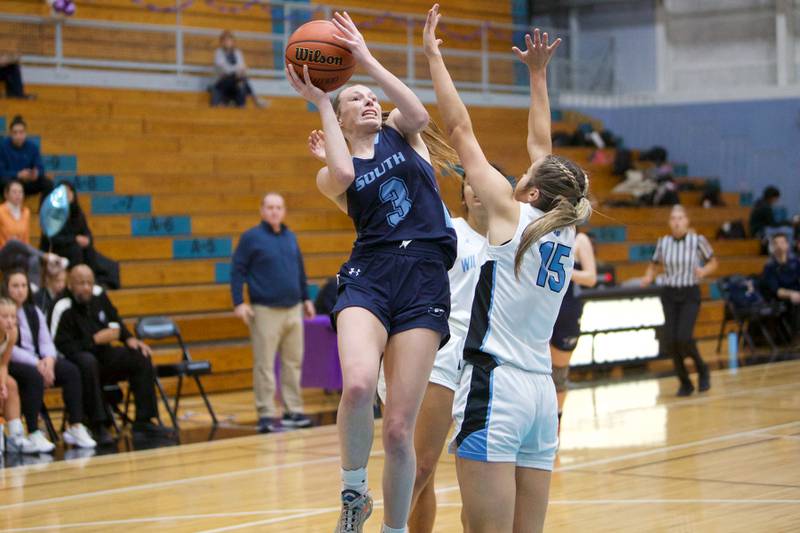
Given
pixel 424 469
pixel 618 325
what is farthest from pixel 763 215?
pixel 424 469

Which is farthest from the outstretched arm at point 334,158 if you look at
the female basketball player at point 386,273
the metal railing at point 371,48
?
the metal railing at point 371,48

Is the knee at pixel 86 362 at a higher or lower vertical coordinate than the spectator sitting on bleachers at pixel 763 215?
lower

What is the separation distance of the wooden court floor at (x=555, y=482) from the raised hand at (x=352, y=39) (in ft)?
8.32

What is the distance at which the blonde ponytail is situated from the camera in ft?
12.8

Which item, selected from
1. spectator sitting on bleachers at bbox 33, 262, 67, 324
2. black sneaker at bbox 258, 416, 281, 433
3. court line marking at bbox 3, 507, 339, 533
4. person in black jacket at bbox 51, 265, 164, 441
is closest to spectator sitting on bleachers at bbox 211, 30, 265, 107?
spectator sitting on bleachers at bbox 33, 262, 67, 324

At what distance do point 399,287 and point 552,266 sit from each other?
0.70m

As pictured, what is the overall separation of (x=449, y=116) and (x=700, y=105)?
666 inches

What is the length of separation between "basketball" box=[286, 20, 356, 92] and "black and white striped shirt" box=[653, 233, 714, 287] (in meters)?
6.96

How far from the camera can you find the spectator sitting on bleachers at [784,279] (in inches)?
580

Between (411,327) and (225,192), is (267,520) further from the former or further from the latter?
(225,192)

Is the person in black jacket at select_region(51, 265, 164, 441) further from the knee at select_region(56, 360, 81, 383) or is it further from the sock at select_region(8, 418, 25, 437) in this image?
the sock at select_region(8, 418, 25, 437)

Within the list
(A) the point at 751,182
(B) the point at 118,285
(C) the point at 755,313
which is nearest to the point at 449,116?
(B) the point at 118,285

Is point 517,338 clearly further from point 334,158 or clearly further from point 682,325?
point 682,325

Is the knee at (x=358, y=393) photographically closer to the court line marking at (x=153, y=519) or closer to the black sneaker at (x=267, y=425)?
the court line marking at (x=153, y=519)
